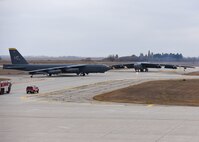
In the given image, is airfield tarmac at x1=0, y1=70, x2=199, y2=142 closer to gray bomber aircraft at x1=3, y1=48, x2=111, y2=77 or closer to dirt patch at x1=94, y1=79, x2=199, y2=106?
dirt patch at x1=94, y1=79, x2=199, y2=106

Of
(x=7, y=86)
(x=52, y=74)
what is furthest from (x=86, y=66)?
(x=7, y=86)

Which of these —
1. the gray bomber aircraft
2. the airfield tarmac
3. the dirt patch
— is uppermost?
the gray bomber aircraft

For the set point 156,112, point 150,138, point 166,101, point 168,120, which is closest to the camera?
point 150,138

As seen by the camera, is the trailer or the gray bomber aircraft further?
the gray bomber aircraft

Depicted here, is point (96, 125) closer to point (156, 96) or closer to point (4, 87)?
point (156, 96)

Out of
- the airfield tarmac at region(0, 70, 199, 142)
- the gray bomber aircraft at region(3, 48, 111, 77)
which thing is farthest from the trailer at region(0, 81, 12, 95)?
the gray bomber aircraft at region(3, 48, 111, 77)

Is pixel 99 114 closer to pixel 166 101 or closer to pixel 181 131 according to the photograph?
pixel 181 131

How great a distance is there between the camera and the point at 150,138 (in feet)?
60.3

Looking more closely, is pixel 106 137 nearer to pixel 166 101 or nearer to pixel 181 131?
pixel 181 131

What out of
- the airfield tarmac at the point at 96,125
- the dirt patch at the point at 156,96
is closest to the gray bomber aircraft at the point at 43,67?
the dirt patch at the point at 156,96

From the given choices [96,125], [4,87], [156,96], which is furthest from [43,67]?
[96,125]

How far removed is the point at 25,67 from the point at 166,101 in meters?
54.5

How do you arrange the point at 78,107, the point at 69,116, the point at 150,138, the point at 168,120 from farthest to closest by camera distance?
1. the point at 78,107
2. the point at 69,116
3. the point at 168,120
4. the point at 150,138

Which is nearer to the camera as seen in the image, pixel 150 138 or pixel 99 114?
Result: pixel 150 138
